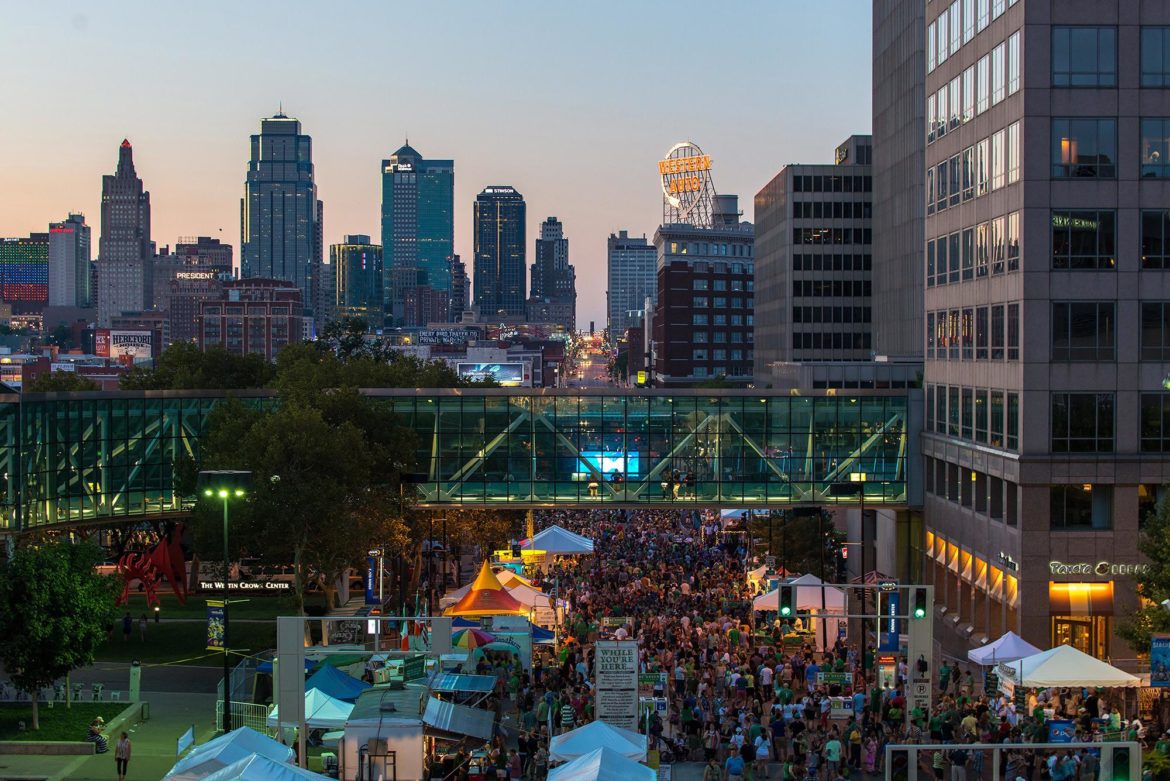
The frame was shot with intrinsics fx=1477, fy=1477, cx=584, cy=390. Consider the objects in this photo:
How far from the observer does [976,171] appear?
57438 mm

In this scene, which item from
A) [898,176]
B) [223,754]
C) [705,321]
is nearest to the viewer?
[223,754]

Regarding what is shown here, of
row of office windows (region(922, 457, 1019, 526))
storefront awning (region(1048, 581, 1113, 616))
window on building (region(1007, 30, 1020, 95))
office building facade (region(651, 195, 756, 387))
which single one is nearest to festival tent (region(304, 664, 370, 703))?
storefront awning (region(1048, 581, 1113, 616))

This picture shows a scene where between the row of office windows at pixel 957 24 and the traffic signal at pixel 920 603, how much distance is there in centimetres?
2445

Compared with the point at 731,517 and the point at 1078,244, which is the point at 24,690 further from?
the point at 731,517

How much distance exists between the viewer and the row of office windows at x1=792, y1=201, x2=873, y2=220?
122 metres

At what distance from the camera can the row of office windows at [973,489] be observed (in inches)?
2067

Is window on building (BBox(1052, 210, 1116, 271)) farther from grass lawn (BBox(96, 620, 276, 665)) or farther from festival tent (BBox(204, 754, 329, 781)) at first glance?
festival tent (BBox(204, 754, 329, 781))

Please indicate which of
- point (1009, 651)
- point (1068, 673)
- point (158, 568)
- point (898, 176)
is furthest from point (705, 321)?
point (1068, 673)

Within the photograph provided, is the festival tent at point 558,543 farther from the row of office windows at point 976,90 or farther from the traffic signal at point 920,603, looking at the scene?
the traffic signal at point 920,603

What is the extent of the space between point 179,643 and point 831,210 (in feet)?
256

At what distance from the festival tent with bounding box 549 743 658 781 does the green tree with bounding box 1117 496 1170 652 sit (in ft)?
58.2

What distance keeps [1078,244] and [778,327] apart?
266ft

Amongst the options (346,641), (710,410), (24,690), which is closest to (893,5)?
(710,410)

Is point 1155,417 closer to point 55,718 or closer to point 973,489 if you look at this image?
point 973,489
